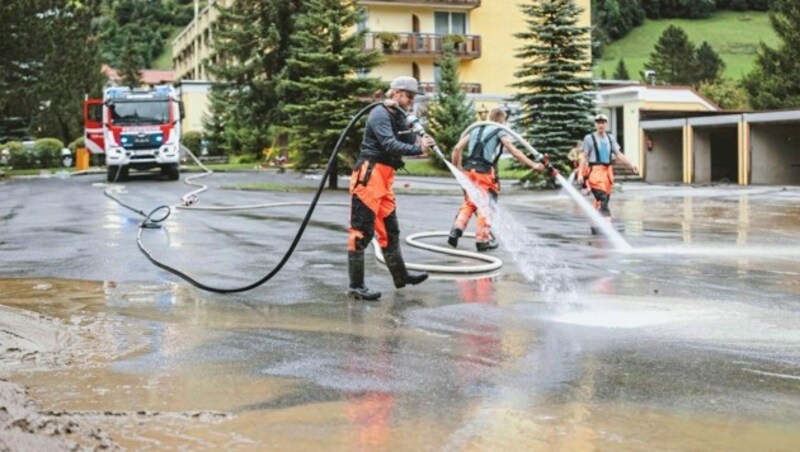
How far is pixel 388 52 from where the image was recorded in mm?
55750

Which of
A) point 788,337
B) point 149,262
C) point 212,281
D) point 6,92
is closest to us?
point 788,337

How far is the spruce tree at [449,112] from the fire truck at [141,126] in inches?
484

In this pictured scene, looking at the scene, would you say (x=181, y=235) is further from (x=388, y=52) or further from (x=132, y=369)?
(x=388, y=52)

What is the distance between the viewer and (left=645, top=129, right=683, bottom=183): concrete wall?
133 ft

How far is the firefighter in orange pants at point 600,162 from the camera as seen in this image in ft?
48.7

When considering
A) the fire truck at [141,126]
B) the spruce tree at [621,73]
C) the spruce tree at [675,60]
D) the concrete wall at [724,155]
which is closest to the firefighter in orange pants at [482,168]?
the fire truck at [141,126]

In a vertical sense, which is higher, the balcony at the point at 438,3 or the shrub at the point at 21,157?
the balcony at the point at 438,3

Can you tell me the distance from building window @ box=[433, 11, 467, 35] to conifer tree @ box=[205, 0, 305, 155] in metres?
15.0

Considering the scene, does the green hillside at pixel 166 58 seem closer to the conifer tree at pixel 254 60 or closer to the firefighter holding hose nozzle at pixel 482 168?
the conifer tree at pixel 254 60

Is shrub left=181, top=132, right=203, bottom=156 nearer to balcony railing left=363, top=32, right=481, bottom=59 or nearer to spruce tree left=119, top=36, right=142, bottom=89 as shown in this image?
balcony railing left=363, top=32, right=481, bottom=59

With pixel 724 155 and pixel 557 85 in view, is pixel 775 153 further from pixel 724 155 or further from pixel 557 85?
pixel 557 85

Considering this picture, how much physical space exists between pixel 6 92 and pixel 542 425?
4229 centimetres

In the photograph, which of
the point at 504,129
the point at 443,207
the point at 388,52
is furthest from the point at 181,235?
the point at 388,52

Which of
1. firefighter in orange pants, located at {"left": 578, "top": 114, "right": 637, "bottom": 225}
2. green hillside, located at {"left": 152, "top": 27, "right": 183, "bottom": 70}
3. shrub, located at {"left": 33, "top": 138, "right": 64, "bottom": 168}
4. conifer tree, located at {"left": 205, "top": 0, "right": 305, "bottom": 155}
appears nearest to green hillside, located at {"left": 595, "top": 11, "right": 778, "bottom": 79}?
conifer tree, located at {"left": 205, "top": 0, "right": 305, "bottom": 155}
